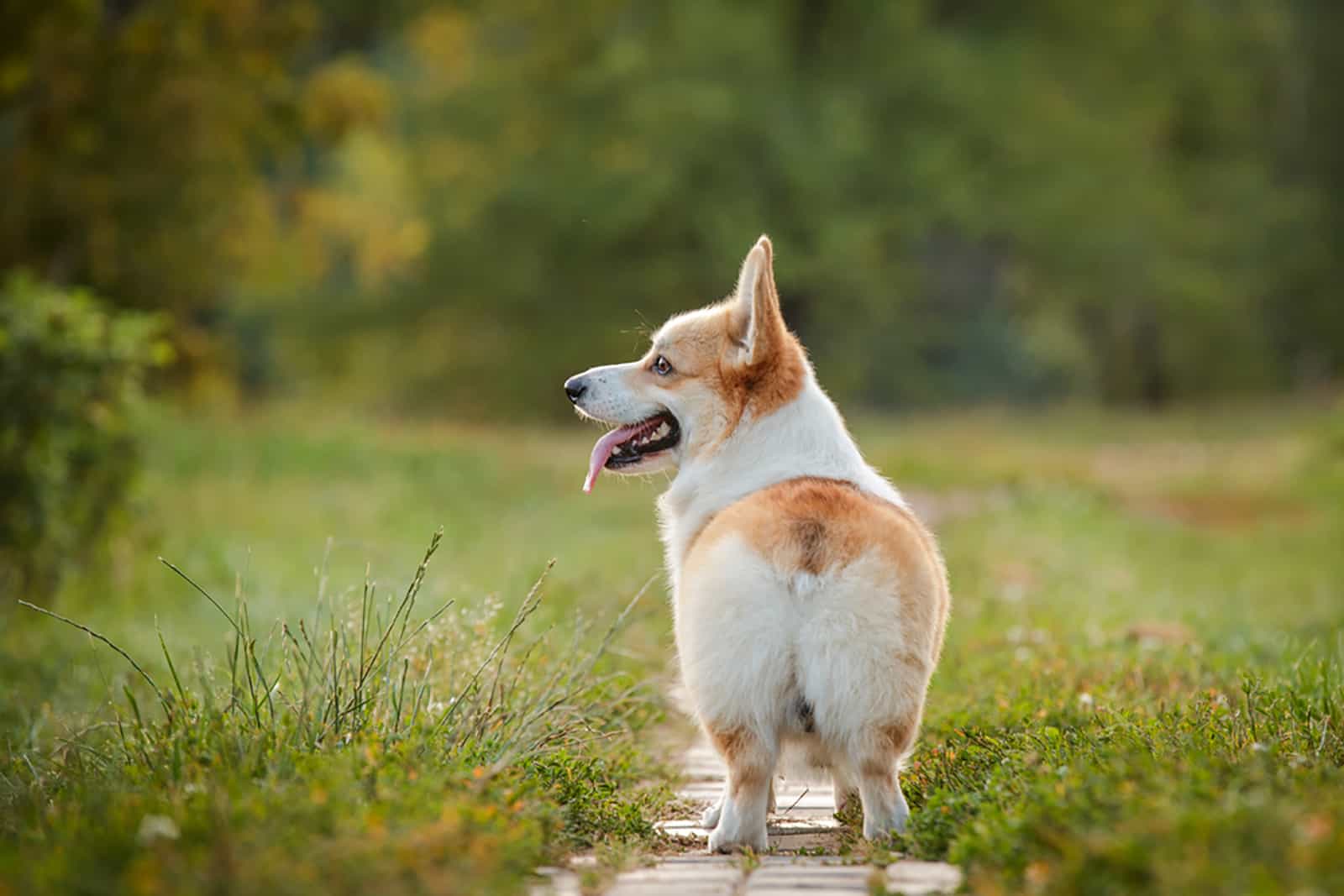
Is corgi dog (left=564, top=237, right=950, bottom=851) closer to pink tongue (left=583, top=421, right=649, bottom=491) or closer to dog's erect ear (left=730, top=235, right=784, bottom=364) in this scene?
dog's erect ear (left=730, top=235, right=784, bottom=364)

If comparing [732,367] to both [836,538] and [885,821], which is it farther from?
[885,821]

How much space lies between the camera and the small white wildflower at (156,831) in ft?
11.3

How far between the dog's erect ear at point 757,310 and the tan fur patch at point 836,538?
57 cm

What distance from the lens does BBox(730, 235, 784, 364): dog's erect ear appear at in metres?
5.23

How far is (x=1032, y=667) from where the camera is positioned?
7301mm

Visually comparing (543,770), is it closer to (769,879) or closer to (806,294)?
(769,879)

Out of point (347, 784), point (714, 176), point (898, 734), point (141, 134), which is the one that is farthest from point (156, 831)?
point (714, 176)

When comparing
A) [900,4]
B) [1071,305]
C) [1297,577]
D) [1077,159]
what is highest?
[900,4]

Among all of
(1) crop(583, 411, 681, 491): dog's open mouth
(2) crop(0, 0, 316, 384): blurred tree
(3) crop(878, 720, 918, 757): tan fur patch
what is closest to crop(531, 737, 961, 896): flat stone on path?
(3) crop(878, 720, 918, 757): tan fur patch

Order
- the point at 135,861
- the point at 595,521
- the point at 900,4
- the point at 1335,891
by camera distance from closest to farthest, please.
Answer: the point at 1335,891
the point at 135,861
the point at 595,521
the point at 900,4

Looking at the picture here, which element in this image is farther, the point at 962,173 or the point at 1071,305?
the point at 1071,305

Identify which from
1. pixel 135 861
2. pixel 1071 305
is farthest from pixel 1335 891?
pixel 1071 305

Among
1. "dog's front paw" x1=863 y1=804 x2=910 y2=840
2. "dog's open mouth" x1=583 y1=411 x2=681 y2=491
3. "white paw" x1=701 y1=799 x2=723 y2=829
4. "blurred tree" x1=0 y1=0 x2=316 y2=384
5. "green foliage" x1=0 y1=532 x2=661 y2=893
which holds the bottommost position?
"white paw" x1=701 y1=799 x2=723 y2=829

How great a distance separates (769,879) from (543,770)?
0.99 m
